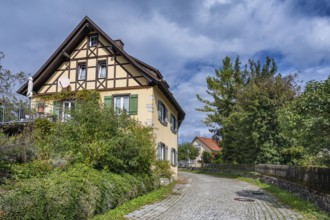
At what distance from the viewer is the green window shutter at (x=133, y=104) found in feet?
60.6

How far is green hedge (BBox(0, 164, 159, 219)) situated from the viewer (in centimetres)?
613

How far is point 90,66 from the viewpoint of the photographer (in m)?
19.9

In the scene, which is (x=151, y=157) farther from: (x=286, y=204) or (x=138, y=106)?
(x=286, y=204)

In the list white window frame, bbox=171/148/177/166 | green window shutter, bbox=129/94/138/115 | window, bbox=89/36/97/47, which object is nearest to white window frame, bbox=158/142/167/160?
white window frame, bbox=171/148/177/166

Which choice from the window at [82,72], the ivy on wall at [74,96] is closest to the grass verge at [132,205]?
the ivy on wall at [74,96]

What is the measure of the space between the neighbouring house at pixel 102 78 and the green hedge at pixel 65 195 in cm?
799

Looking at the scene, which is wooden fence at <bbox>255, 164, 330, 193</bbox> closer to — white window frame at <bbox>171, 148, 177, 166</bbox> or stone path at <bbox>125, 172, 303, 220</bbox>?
stone path at <bbox>125, 172, 303, 220</bbox>

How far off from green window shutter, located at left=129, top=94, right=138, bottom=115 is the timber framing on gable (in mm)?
720

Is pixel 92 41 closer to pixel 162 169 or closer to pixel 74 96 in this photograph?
pixel 74 96

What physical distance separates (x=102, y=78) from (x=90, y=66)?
1.25 meters

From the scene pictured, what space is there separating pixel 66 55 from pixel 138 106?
6431mm

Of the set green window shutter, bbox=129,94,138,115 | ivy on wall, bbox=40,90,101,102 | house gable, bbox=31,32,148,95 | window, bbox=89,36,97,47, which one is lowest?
green window shutter, bbox=129,94,138,115

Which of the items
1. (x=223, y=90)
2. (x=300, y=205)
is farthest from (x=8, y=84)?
(x=223, y=90)

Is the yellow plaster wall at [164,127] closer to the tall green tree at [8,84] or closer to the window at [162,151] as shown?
the window at [162,151]
